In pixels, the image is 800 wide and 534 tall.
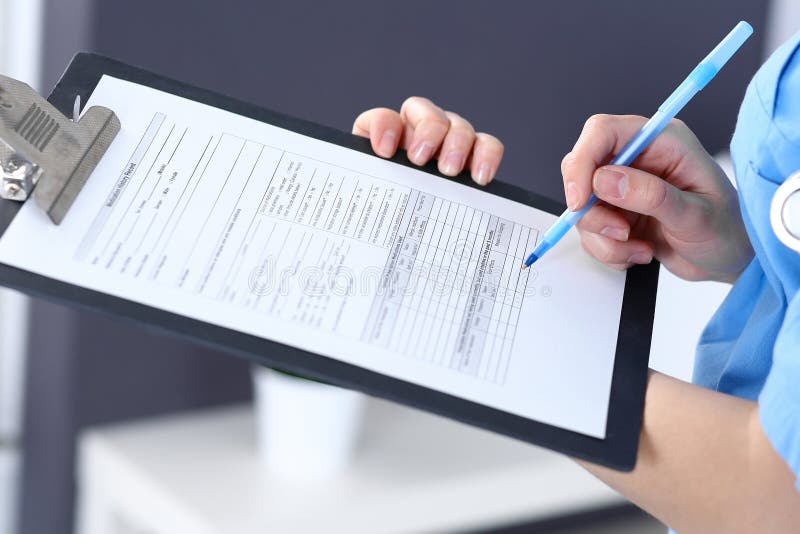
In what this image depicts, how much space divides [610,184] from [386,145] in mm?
151

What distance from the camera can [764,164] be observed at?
529mm

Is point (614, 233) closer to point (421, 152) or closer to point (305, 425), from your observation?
point (421, 152)

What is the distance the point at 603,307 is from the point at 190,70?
0.86 metres

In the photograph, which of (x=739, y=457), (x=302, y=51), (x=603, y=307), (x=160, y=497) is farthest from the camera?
(x=302, y=51)

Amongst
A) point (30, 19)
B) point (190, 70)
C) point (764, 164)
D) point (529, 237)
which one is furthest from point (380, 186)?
point (30, 19)

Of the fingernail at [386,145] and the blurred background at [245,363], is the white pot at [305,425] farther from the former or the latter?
the fingernail at [386,145]

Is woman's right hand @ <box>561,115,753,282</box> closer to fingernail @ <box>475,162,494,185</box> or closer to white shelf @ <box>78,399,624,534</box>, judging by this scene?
fingernail @ <box>475,162,494,185</box>

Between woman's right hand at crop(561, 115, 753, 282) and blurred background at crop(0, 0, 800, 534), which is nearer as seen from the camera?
woman's right hand at crop(561, 115, 753, 282)

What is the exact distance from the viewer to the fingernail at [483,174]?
681 millimetres

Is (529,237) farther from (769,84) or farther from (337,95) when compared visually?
(337,95)

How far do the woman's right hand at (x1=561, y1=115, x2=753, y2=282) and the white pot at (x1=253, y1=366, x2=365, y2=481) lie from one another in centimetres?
64

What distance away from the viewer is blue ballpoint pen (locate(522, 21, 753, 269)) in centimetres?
58

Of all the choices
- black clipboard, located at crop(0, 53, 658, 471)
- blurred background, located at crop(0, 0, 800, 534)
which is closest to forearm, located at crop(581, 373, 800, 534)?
black clipboard, located at crop(0, 53, 658, 471)

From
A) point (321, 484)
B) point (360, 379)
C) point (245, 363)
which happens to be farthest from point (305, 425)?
point (360, 379)
